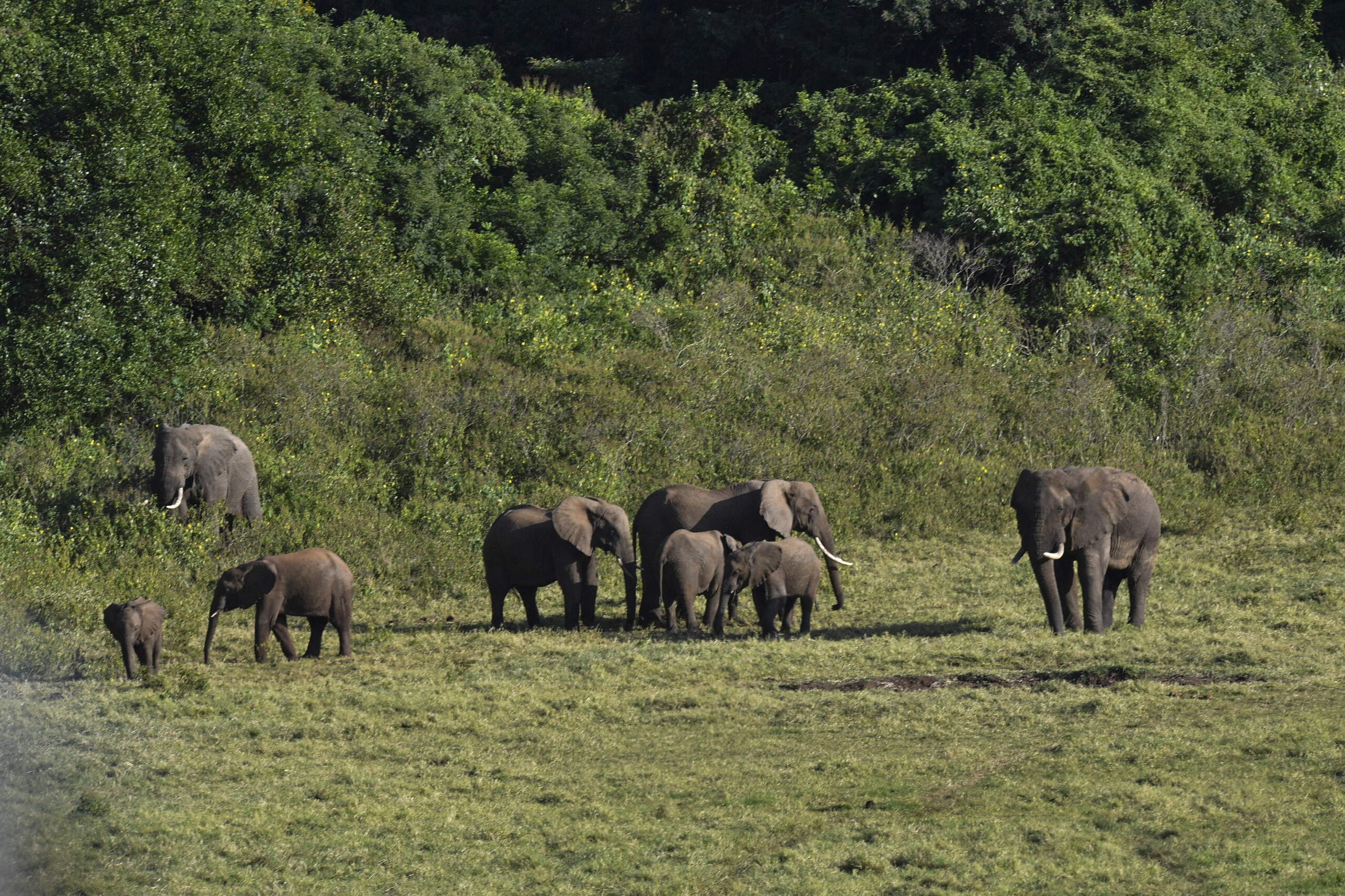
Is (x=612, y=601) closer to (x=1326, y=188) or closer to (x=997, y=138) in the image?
(x=997, y=138)

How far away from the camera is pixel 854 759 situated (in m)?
11.6

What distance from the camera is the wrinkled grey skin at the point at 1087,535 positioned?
1602 cm

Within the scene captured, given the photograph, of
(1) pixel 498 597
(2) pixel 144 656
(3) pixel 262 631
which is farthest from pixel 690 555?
(2) pixel 144 656

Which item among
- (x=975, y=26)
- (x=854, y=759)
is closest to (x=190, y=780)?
(x=854, y=759)

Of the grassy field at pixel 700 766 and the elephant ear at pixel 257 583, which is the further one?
the elephant ear at pixel 257 583

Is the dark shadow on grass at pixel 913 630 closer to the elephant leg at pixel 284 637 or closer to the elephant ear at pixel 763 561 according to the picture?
the elephant ear at pixel 763 561

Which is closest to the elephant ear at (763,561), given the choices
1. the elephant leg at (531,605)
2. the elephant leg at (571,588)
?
the elephant leg at (571,588)

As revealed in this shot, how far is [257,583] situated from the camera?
49.2ft

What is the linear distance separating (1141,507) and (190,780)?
10.4m

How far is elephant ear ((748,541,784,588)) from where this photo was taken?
53.7 feet

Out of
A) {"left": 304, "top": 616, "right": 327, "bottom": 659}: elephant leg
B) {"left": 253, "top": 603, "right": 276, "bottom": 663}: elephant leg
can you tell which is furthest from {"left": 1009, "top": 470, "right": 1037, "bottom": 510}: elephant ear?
{"left": 253, "top": 603, "right": 276, "bottom": 663}: elephant leg

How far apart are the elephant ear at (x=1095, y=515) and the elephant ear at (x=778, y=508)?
11.3 ft

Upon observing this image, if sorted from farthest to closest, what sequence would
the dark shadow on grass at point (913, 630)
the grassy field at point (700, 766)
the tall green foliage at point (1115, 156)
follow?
the tall green foliage at point (1115, 156)
the dark shadow on grass at point (913, 630)
the grassy field at point (700, 766)

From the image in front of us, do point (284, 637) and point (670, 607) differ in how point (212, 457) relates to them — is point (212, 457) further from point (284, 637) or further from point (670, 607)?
point (670, 607)
